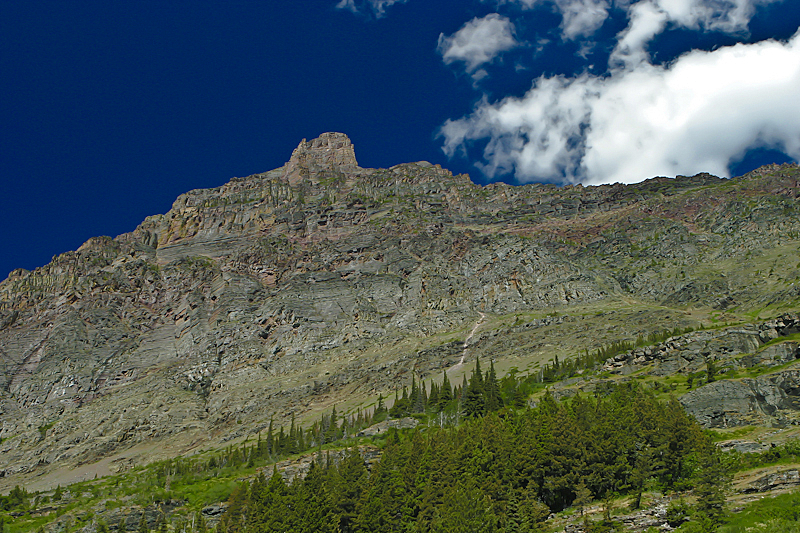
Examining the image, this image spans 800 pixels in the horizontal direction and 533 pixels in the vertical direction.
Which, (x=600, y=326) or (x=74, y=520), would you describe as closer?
(x=74, y=520)

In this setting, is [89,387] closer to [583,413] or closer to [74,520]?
[74,520]

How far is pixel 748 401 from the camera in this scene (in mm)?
73000

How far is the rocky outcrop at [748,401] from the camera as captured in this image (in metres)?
69.6

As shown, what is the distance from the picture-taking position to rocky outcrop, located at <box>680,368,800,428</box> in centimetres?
6956

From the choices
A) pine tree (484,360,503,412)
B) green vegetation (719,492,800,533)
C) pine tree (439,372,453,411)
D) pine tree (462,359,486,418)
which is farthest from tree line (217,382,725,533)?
pine tree (439,372,453,411)

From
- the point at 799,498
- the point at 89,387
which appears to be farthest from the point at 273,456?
the point at 89,387

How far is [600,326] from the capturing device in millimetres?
152625

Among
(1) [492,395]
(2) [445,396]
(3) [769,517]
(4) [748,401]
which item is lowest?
(3) [769,517]

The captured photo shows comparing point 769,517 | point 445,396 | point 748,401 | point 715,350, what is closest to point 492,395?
point 445,396

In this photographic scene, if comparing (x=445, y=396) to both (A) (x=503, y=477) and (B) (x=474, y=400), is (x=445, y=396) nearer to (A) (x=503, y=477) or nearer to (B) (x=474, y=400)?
(B) (x=474, y=400)

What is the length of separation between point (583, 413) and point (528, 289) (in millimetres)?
130335

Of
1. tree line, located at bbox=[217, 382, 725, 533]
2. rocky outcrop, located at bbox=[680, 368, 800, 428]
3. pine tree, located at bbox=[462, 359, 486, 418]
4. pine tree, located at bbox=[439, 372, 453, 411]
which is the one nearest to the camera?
tree line, located at bbox=[217, 382, 725, 533]

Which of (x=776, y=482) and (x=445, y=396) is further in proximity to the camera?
(x=445, y=396)

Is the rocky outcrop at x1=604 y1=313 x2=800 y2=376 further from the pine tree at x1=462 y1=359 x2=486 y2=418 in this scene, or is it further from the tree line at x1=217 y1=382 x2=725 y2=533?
the tree line at x1=217 y1=382 x2=725 y2=533
